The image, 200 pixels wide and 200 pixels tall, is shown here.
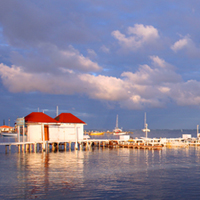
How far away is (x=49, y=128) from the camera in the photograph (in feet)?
183

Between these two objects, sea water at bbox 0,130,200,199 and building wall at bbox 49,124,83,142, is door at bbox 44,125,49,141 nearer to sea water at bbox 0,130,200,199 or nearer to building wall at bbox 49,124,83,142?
building wall at bbox 49,124,83,142

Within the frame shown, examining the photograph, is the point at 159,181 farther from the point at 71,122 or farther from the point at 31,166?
the point at 71,122

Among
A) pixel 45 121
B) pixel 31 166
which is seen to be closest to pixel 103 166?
pixel 31 166

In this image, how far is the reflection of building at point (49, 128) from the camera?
52044 mm

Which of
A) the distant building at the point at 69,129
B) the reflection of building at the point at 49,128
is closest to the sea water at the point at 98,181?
the reflection of building at the point at 49,128

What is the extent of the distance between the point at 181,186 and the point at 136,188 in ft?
13.8

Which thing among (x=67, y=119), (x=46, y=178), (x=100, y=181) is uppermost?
(x=67, y=119)

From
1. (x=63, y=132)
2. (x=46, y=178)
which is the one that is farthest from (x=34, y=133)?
(x=46, y=178)

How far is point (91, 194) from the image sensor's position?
21.6m

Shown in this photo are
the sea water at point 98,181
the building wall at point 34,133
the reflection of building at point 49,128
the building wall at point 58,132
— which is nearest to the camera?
the sea water at point 98,181

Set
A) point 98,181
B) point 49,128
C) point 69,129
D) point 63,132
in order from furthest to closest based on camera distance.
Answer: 1. point 69,129
2. point 63,132
3. point 49,128
4. point 98,181

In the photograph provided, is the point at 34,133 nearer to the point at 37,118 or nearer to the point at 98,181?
the point at 37,118

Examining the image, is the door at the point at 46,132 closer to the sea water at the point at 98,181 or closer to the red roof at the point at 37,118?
the red roof at the point at 37,118

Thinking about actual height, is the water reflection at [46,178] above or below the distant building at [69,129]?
below
